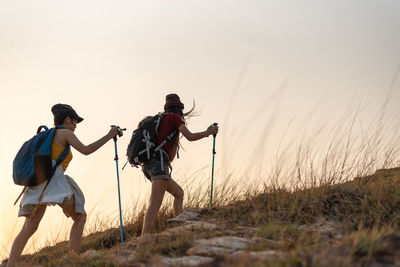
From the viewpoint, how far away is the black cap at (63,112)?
5.92 metres

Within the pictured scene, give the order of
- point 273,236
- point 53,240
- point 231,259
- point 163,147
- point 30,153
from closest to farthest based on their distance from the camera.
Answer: point 231,259 → point 273,236 → point 30,153 → point 163,147 → point 53,240

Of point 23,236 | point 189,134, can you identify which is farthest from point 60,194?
point 189,134

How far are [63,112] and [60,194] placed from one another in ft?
3.32

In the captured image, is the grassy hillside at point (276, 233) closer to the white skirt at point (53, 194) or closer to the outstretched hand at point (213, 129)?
the white skirt at point (53, 194)

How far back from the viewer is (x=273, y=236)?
4945 mm

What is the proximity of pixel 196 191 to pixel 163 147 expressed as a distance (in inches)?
79.1

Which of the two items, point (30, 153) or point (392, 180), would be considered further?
point (392, 180)

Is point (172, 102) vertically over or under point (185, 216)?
over

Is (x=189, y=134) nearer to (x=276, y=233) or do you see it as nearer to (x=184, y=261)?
(x=276, y=233)

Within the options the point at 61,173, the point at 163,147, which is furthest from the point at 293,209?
the point at 61,173

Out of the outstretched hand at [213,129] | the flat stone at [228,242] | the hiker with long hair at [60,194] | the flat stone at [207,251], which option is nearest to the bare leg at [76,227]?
the hiker with long hair at [60,194]

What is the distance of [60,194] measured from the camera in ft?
18.4

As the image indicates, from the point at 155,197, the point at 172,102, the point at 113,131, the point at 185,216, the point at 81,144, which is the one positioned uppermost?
the point at 172,102

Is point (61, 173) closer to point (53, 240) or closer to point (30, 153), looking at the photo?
point (30, 153)
